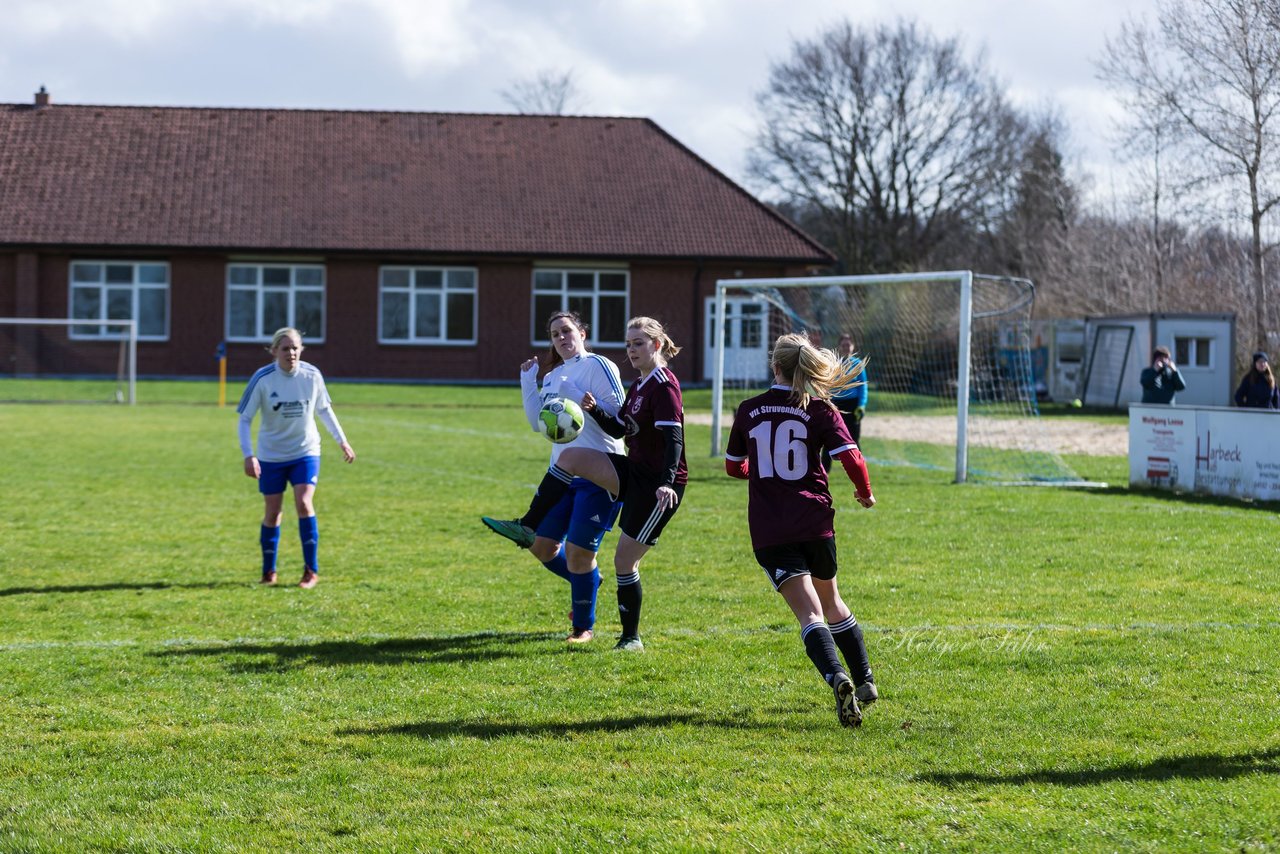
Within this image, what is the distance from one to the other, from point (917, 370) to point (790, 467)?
21.6m

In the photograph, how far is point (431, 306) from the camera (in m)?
41.8

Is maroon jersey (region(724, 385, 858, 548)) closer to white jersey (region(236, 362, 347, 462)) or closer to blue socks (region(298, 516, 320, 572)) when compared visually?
white jersey (region(236, 362, 347, 462))

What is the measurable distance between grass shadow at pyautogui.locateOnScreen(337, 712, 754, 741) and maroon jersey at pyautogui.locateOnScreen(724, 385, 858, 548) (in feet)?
2.63

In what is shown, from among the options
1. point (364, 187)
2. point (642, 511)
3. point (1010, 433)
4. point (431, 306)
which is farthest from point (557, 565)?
point (364, 187)

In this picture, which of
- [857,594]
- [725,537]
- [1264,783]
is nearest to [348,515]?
[725,537]

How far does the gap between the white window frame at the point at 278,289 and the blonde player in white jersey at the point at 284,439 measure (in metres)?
31.9

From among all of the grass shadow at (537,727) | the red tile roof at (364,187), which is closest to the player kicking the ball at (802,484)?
the grass shadow at (537,727)

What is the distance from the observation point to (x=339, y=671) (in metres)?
7.26

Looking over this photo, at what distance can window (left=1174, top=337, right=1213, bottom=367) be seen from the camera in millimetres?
33906

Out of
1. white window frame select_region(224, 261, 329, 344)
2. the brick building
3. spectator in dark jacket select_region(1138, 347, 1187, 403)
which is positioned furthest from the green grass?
white window frame select_region(224, 261, 329, 344)

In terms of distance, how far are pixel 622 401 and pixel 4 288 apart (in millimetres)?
37331

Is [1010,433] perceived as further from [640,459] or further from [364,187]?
[364,187]

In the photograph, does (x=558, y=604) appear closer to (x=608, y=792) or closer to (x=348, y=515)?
(x=608, y=792)

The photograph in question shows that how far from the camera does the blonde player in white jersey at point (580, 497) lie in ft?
25.9
